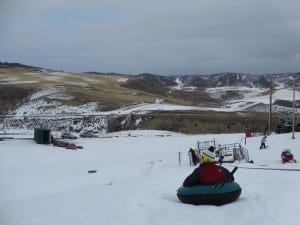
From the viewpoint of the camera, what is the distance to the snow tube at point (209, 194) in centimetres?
1321

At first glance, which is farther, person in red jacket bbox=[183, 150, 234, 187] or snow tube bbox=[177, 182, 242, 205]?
person in red jacket bbox=[183, 150, 234, 187]

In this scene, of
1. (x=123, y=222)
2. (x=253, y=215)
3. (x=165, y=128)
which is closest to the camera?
(x=123, y=222)

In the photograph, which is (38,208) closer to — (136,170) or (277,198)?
(277,198)

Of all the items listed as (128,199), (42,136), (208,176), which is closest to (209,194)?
(208,176)

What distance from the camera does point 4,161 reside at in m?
35.6

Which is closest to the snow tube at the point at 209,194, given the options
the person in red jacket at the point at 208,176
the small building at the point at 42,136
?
the person in red jacket at the point at 208,176

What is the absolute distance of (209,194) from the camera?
13.2 metres

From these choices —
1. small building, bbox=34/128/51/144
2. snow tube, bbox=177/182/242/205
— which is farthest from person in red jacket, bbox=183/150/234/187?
small building, bbox=34/128/51/144

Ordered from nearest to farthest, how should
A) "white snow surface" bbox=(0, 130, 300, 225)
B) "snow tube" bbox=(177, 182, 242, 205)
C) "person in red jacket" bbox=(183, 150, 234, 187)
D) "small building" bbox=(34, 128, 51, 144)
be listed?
"white snow surface" bbox=(0, 130, 300, 225), "snow tube" bbox=(177, 182, 242, 205), "person in red jacket" bbox=(183, 150, 234, 187), "small building" bbox=(34, 128, 51, 144)

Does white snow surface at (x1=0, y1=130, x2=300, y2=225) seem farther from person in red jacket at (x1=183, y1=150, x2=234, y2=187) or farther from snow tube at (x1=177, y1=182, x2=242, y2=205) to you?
person in red jacket at (x1=183, y1=150, x2=234, y2=187)

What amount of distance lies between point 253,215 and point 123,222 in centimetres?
299

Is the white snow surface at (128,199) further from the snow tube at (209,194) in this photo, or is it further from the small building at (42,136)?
the small building at (42,136)

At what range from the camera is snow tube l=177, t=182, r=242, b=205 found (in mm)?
13211

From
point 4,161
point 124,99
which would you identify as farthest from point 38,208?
point 124,99
